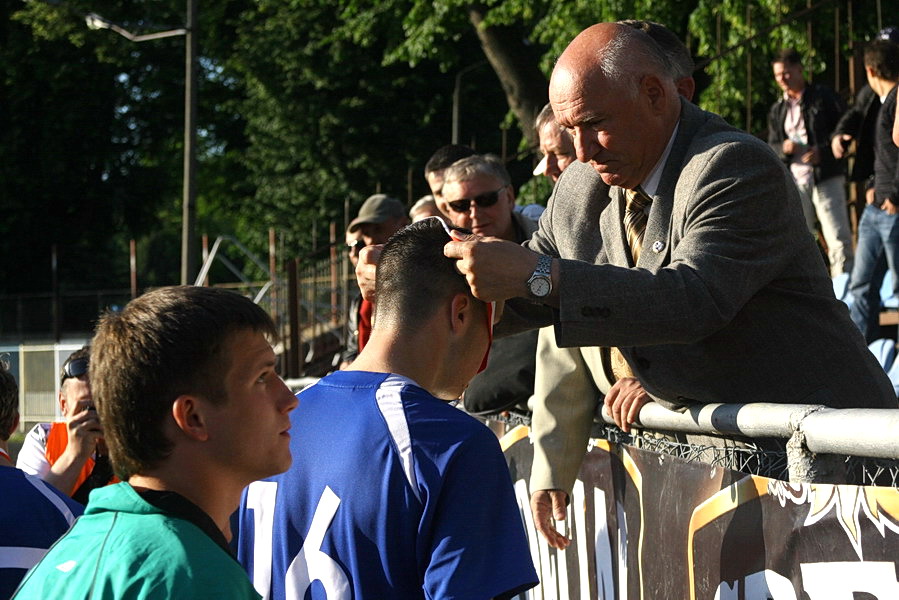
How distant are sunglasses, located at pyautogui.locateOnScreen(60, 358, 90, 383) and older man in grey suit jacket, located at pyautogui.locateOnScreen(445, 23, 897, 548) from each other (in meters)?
2.20

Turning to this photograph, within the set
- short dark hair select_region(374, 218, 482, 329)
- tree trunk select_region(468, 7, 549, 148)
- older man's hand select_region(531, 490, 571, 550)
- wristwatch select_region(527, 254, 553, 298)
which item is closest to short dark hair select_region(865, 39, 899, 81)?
older man's hand select_region(531, 490, 571, 550)

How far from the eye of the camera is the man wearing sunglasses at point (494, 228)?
4.94 meters

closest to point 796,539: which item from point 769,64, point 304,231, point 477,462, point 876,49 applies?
point 477,462

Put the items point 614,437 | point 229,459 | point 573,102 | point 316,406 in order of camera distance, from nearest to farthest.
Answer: point 229,459 < point 316,406 < point 573,102 < point 614,437

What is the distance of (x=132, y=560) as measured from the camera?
187cm

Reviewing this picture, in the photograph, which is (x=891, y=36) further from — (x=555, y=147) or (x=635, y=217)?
(x=635, y=217)

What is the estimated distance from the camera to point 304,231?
3173 cm

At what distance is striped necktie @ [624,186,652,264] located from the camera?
3406 mm

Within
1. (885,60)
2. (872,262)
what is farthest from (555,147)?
(872,262)

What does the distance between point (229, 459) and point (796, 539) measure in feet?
3.41

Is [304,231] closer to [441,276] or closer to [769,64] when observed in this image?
[769,64]

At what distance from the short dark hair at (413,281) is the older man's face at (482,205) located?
A: 109 inches

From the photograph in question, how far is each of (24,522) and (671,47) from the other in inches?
84.1

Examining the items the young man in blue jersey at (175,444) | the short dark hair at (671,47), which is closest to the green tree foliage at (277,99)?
the short dark hair at (671,47)
